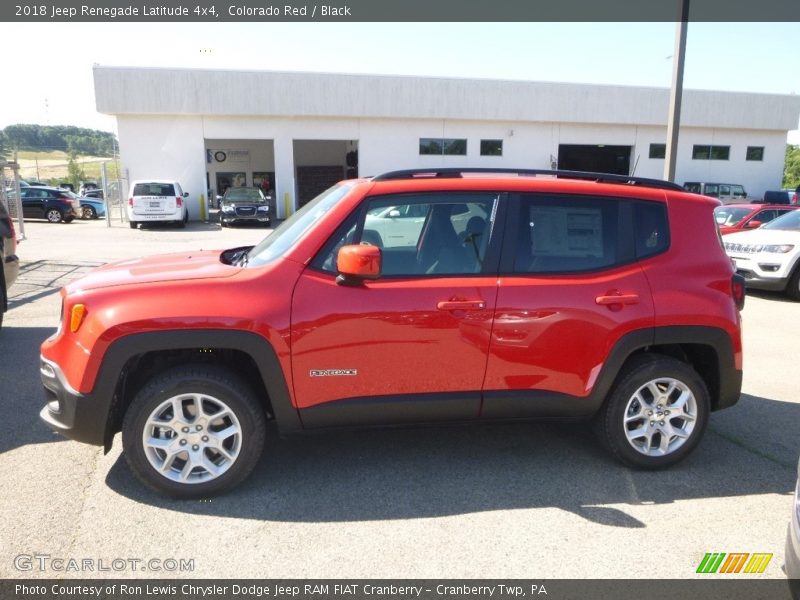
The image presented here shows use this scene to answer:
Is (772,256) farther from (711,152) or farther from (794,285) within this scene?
(711,152)

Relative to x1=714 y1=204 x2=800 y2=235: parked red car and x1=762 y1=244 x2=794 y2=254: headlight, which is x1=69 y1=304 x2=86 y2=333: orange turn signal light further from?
x1=714 y1=204 x2=800 y2=235: parked red car

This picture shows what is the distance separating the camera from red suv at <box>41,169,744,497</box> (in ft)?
10.8

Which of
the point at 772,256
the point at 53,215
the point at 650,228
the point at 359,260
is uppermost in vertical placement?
the point at 650,228

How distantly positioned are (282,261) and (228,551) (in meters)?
1.57

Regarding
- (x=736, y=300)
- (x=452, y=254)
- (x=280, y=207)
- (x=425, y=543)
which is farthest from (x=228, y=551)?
(x=280, y=207)

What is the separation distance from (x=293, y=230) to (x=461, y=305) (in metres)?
1.21

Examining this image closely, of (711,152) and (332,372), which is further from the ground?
(711,152)

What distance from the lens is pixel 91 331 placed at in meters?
3.23

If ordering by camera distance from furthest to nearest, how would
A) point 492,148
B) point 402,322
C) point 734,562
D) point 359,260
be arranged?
point 492,148
point 402,322
point 359,260
point 734,562

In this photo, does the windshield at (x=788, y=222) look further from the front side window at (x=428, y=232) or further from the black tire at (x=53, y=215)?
the black tire at (x=53, y=215)

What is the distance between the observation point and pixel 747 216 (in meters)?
13.4

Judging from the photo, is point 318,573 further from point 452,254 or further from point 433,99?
point 433,99

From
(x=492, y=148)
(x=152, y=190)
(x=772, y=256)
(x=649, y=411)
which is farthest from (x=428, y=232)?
(x=492, y=148)

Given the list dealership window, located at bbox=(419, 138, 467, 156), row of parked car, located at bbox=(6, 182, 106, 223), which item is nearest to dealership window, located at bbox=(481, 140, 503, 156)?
dealership window, located at bbox=(419, 138, 467, 156)
